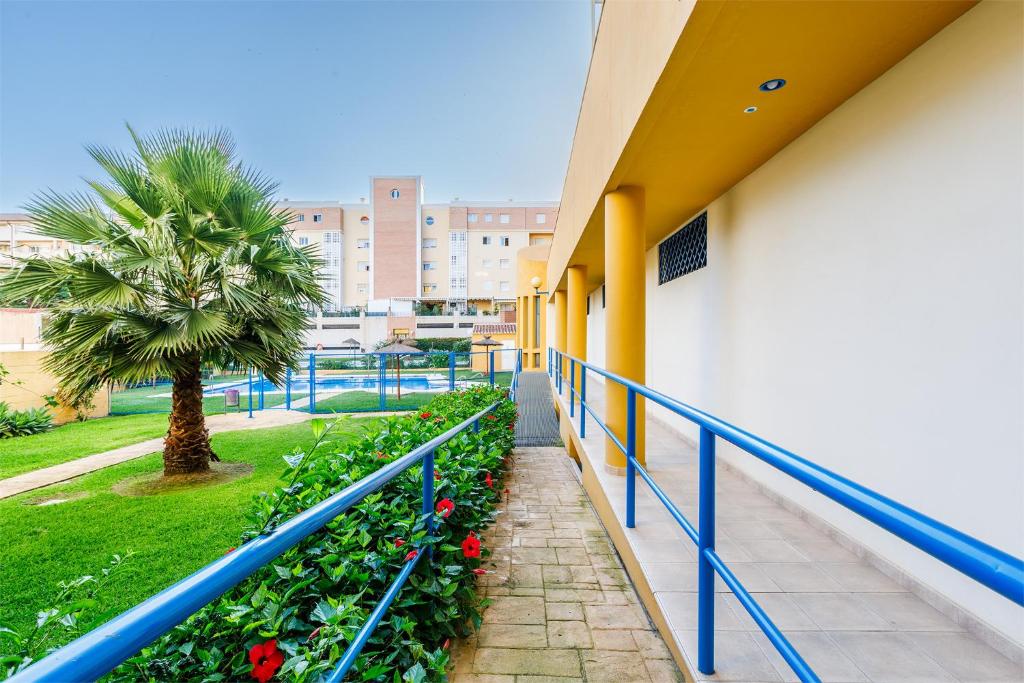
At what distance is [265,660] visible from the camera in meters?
1.26

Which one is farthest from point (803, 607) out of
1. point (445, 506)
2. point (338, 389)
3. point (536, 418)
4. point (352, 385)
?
point (352, 385)

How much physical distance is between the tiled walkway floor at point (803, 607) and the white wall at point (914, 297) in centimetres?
18

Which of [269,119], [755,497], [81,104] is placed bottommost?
[755,497]

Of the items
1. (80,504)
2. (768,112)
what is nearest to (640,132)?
(768,112)

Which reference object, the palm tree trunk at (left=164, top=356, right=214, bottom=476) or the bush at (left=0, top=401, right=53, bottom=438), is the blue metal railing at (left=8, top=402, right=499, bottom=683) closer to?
the palm tree trunk at (left=164, top=356, right=214, bottom=476)

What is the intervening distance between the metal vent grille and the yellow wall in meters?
14.0

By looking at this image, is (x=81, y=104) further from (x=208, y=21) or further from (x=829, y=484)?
(x=829, y=484)

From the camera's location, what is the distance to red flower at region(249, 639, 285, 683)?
1234 millimetres

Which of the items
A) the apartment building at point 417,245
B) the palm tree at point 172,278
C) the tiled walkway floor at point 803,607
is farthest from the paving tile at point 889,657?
the apartment building at point 417,245

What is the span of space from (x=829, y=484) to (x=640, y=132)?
2.62 m

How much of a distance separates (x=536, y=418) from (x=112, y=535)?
661cm

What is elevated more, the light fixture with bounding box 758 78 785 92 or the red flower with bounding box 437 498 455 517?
the light fixture with bounding box 758 78 785 92

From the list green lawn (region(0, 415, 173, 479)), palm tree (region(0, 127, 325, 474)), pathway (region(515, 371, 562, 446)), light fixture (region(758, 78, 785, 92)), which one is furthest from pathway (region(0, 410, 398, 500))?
light fixture (region(758, 78, 785, 92))

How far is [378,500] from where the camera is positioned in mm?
2154
